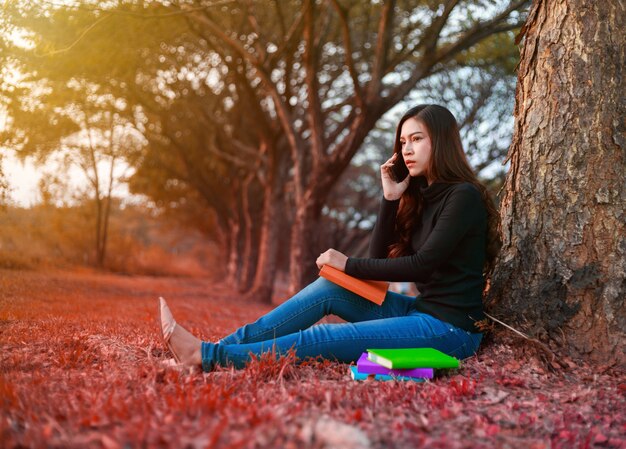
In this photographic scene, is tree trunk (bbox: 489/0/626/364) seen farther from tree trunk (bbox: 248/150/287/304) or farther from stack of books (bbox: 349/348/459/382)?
tree trunk (bbox: 248/150/287/304)

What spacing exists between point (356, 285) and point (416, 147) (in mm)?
991

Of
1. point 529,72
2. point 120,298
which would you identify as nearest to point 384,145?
point 120,298

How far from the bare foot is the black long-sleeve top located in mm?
1048

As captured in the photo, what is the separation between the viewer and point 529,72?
12.6ft

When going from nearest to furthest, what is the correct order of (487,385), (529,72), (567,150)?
(487,385) < (567,150) < (529,72)

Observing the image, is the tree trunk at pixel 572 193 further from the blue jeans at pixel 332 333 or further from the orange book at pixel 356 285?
the orange book at pixel 356 285

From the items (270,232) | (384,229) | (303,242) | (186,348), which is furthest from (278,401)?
(270,232)

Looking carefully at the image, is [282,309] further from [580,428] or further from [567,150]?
[567,150]

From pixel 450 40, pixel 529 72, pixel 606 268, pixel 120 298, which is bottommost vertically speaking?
pixel 120 298

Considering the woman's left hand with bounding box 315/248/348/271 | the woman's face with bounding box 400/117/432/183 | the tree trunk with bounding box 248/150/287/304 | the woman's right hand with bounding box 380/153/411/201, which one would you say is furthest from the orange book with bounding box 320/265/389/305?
the tree trunk with bounding box 248/150/287/304

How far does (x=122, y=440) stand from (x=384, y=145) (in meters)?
15.4

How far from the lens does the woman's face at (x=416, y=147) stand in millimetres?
3703

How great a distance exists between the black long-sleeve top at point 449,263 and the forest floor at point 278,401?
369mm

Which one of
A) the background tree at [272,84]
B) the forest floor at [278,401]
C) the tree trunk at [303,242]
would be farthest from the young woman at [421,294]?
A: the tree trunk at [303,242]
